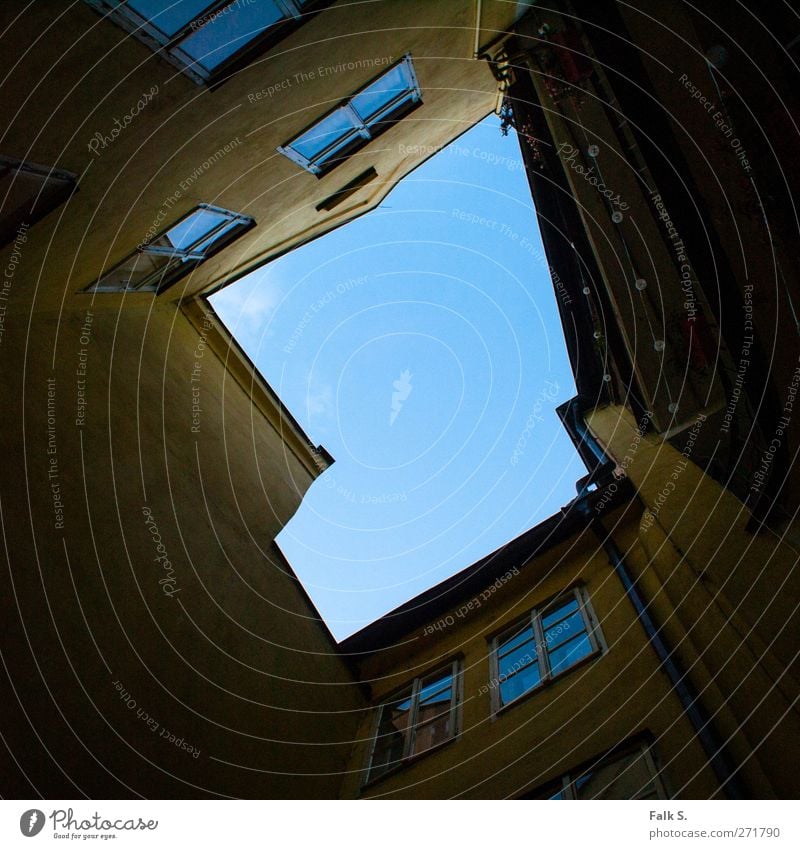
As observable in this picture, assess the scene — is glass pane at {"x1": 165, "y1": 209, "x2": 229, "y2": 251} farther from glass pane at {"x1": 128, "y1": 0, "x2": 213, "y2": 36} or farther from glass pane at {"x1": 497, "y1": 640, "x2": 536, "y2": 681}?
glass pane at {"x1": 497, "y1": 640, "x2": 536, "y2": 681}

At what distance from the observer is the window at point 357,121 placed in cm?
891

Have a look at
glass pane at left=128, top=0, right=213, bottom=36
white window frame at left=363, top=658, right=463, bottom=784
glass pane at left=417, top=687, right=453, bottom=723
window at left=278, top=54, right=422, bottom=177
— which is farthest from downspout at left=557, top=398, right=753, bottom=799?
glass pane at left=128, top=0, right=213, bottom=36

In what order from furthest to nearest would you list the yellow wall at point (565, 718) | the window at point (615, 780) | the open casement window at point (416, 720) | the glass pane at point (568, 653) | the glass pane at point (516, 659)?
the open casement window at point (416, 720), the glass pane at point (516, 659), the glass pane at point (568, 653), the yellow wall at point (565, 718), the window at point (615, 780)

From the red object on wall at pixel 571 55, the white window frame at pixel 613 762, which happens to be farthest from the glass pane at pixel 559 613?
the red object on wall at pixel 571 55

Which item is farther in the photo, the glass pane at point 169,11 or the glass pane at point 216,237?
the glass pane at point 216,237

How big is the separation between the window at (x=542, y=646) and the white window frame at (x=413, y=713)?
0.80 meters

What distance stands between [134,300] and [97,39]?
6.11m

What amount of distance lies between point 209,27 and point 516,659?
31.8ft

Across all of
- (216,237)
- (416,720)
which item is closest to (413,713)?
(416,720)

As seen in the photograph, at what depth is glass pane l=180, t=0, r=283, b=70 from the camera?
6234mm

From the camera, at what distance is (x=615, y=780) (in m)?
6.50

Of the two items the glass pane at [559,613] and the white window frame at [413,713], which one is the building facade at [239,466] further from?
the glass pane at [559,613]

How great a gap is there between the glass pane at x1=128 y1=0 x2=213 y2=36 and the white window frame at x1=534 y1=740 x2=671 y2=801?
30.2ft

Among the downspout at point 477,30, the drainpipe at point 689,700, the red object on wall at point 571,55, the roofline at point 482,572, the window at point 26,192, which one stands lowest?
the drainpipe at point 689,700
